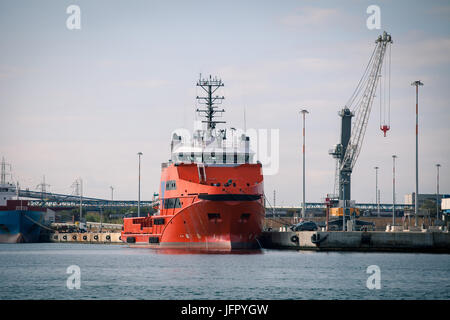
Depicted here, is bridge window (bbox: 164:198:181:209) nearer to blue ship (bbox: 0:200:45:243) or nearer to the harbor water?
the harbor water

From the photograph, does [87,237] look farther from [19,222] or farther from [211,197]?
[211,197]

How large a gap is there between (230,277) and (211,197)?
17.9 m

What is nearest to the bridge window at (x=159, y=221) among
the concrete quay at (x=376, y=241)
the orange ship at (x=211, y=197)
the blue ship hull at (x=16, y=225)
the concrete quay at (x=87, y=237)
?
the orange ship at (x=211, y=197)

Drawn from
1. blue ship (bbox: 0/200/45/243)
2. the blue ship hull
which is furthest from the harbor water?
blue ship (bbox: 0/200/45/243)

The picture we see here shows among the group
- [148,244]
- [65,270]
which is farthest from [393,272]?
[148,244]

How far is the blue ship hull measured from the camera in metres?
118

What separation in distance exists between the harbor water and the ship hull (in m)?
1.26

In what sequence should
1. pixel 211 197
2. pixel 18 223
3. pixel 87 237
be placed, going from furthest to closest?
1. pixel 87 237
2. pixel 18 223
3. pixel 211 197

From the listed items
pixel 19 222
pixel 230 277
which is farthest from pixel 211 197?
pixel 19 222

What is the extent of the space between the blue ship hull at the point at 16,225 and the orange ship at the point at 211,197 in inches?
1943

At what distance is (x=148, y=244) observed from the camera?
80125mm

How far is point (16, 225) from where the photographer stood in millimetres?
119312

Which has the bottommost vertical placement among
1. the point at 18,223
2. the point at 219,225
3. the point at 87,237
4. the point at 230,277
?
the point at 87,237
